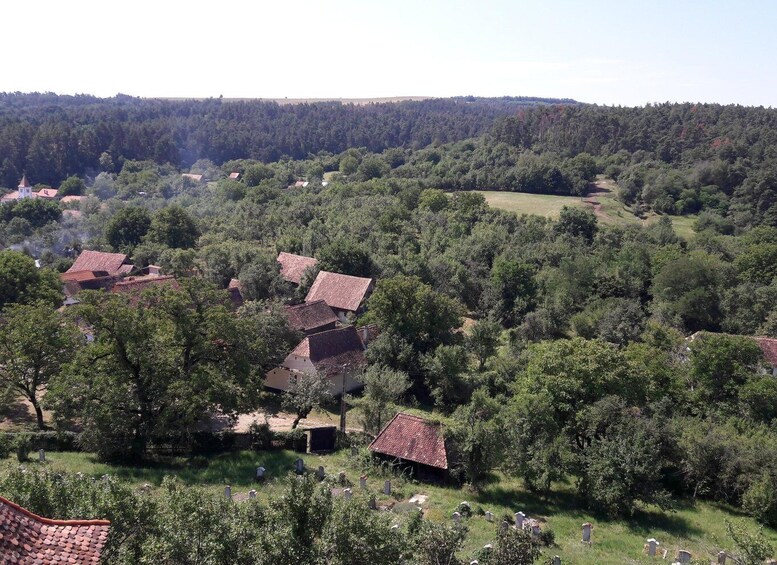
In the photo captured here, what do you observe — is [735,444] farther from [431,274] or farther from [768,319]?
[431,274]

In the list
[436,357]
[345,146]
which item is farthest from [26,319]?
[345,146]

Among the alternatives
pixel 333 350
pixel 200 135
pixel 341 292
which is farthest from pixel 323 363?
pixel 200 135

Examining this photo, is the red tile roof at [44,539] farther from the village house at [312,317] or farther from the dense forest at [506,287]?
the village house at [312,317]

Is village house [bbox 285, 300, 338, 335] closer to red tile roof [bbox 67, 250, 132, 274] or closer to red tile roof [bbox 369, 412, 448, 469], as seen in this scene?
red tile roof [bbox 369, 412, 448, 469]

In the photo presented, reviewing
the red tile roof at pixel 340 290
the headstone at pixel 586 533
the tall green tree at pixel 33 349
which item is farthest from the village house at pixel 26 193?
the headstone at pixel 586 533

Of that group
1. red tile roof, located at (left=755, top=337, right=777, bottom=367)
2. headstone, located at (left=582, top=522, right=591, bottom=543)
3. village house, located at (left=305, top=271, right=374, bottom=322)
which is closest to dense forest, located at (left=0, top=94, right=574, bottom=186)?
village house, located at (left=305, top=271, right=374, bottom=322)

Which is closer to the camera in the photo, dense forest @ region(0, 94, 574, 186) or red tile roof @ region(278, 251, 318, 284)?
red tile roof @ region(278, 251, 318, 284)
